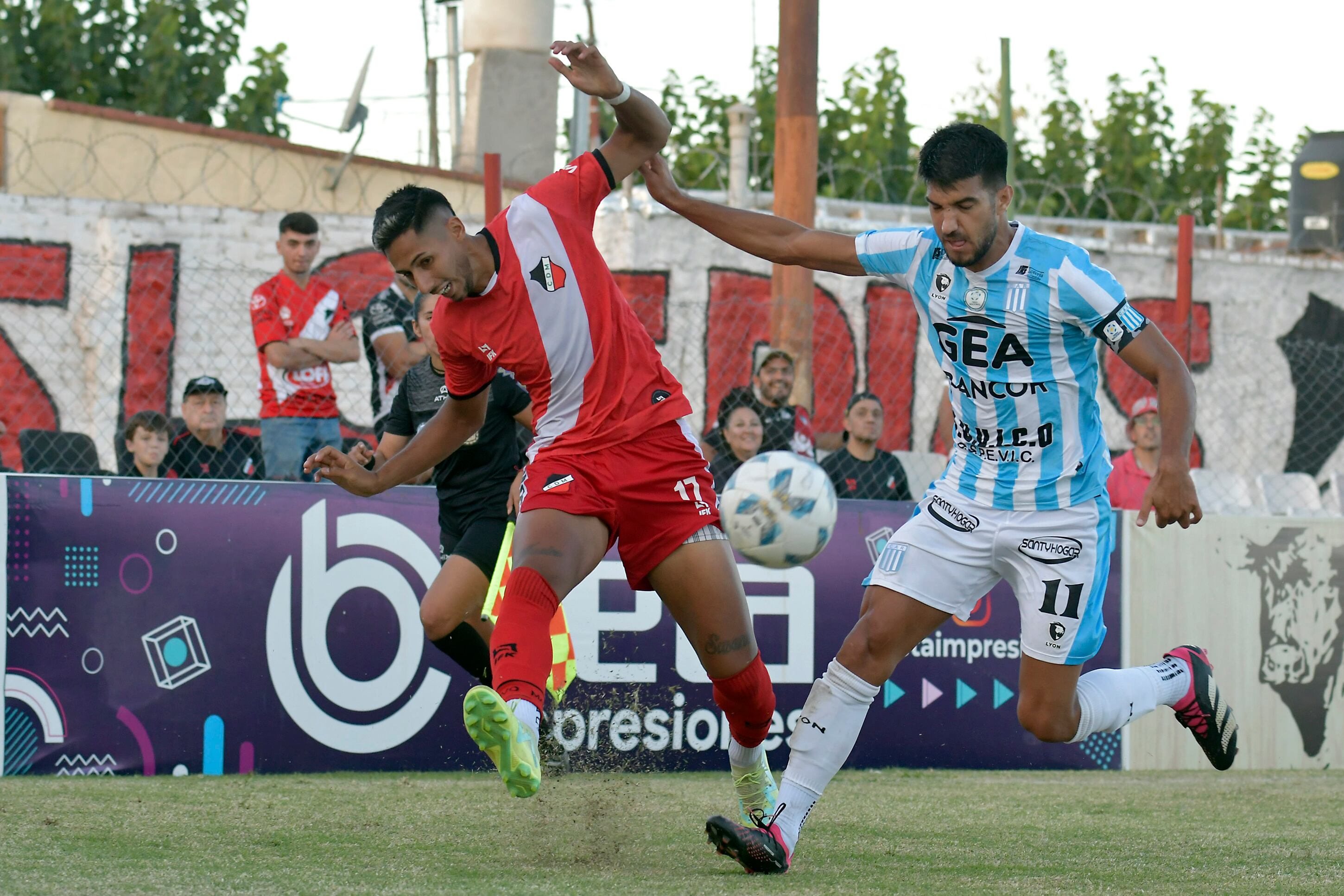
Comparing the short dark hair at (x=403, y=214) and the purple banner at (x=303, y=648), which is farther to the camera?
the purple banner at (x=303, y=648)

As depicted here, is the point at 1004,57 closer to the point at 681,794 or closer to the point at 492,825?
the point at 681,794

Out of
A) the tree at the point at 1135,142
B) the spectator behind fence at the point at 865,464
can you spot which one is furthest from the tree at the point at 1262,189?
the spectator behind fence at the point at 865,464

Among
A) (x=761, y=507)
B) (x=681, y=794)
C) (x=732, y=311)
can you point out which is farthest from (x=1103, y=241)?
(x=761, y=507)

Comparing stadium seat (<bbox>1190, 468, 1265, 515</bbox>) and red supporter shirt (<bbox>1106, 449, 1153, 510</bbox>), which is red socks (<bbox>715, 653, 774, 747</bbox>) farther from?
stadium seat (<bbox>1190, 468, 1265, 515</bbox>)

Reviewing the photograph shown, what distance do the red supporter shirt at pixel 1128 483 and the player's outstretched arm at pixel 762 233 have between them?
5441mm

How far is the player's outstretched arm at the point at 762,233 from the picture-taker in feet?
17.0

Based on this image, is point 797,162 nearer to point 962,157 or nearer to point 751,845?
point 962,157

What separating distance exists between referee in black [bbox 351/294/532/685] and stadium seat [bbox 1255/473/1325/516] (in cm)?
792

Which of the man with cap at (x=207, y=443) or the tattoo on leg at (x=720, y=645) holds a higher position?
the man with cap at (x=207, y=443)

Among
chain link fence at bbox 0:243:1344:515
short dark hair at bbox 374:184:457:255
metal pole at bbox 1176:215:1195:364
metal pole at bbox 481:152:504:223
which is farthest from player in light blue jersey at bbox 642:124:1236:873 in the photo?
chain link fence at bbox 0:243:1344:515

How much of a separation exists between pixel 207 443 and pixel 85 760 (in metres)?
1.98

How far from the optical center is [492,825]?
5.88 m

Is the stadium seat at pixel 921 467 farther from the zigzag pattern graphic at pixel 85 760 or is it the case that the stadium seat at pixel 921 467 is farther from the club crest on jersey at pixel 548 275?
the club crest on jersey at pixel 548 275

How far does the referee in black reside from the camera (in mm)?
7102
